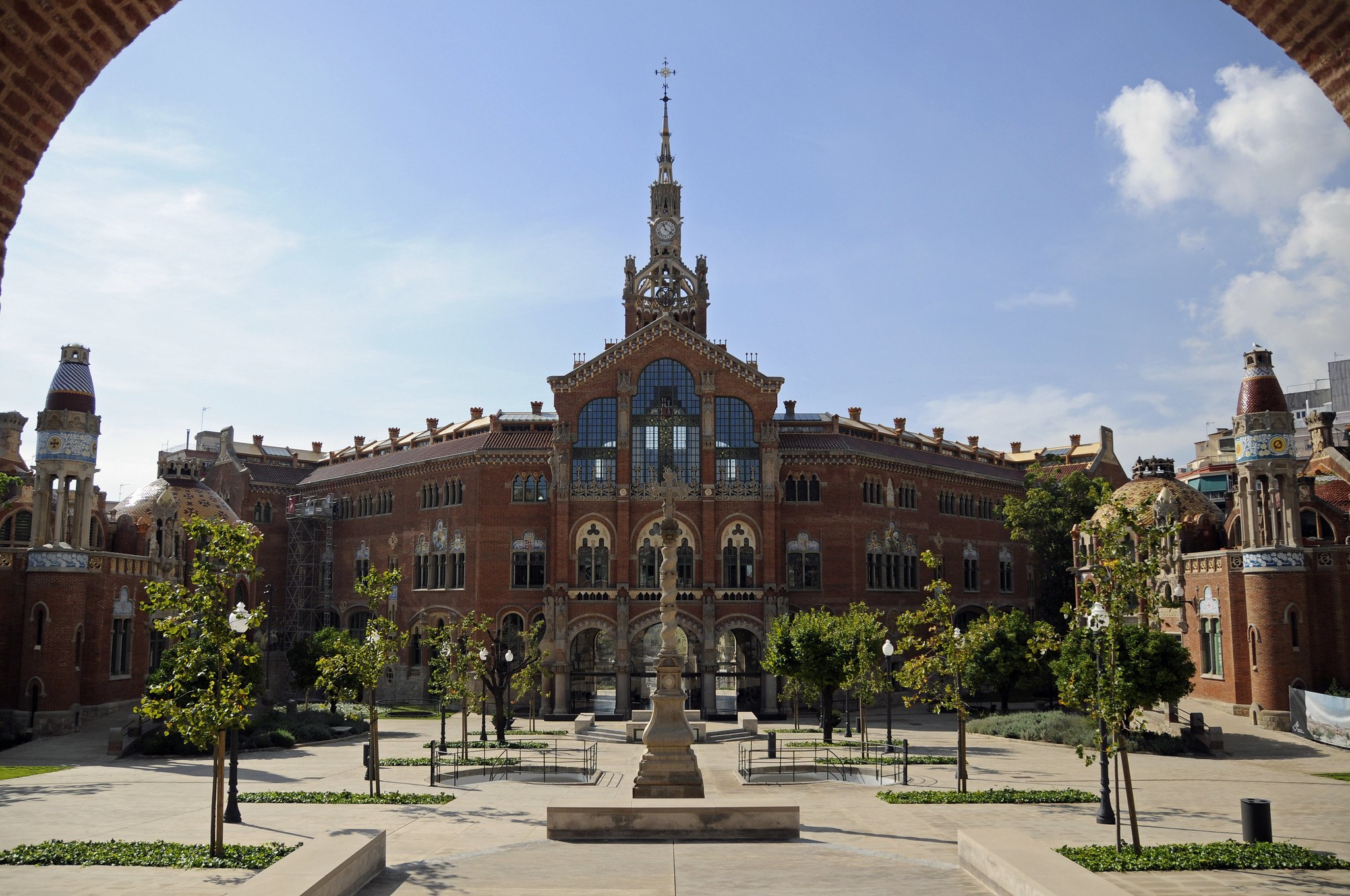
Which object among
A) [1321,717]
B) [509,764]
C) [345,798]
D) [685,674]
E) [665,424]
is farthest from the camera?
[665,424]

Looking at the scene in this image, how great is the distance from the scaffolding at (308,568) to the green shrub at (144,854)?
4977 centimetres

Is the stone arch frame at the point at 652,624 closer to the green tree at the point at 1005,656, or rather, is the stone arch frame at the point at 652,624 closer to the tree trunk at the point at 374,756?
the green tree at the point at 1005,656

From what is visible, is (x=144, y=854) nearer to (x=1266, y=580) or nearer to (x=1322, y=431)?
(x=1266, y=580)

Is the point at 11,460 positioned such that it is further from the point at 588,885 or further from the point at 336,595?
the point at 588,885

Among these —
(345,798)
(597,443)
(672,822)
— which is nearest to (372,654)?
(345,798)

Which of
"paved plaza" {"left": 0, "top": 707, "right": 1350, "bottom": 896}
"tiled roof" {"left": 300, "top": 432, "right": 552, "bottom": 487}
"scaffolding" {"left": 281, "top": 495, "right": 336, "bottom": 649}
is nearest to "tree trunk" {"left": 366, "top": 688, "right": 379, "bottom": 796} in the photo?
"paved plaza" {"left": 0, "top": 707, "right": 1350, "bottom": 896}

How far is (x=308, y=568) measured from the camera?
7012cm

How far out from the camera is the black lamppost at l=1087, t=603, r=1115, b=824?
19625mm

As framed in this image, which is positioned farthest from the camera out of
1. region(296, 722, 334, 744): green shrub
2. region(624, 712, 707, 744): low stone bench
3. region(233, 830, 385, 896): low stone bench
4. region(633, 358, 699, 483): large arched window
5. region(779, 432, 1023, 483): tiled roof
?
region(779, 432, 1023, 483): tiled roof

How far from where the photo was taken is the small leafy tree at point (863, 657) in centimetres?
3919

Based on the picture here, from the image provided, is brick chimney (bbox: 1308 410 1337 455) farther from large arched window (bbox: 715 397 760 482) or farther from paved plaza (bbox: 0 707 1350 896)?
large arched window (bbox: 715 397 760 482)

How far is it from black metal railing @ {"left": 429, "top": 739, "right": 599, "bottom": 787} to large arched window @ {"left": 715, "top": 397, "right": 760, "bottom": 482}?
22.7 metres

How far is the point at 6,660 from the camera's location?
44.8 metres

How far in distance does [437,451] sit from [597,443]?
36.7 feet
